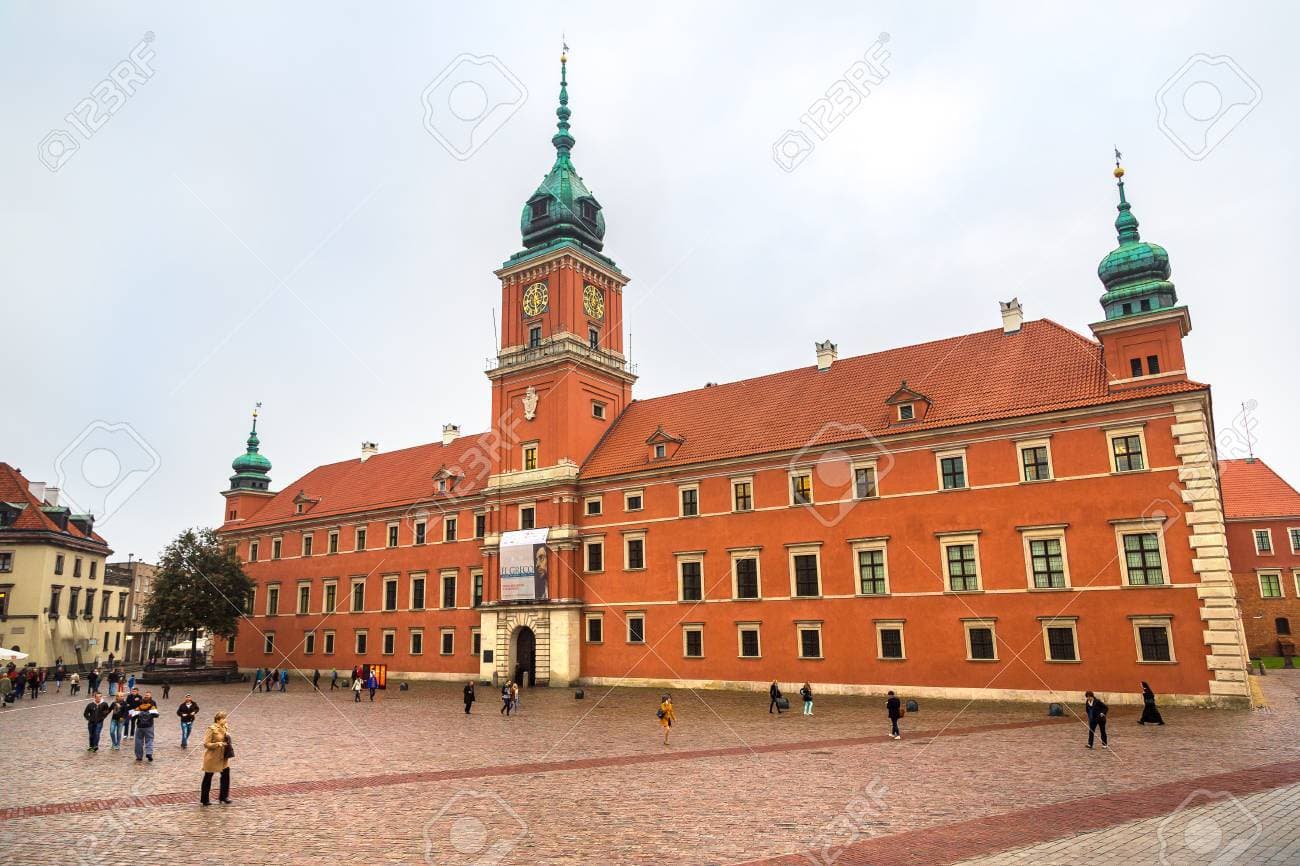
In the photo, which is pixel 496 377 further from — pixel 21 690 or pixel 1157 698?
pixel 1157 698

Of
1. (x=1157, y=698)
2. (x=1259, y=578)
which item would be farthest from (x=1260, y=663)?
(x=1157, y=698)

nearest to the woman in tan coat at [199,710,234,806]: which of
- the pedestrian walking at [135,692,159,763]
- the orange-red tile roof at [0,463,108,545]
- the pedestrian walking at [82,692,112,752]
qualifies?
the pedestrian walking at [135,692,159,763]

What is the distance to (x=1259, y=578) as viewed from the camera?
55781mm

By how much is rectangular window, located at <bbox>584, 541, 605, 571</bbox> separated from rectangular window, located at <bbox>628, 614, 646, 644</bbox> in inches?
126

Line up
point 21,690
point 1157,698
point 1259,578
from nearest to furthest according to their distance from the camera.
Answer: point 1157,698 < point 21,690 < point 1259,578

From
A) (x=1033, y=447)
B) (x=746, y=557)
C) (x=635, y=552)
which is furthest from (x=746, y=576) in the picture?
(x=1033, y=447)

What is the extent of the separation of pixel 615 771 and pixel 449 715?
48.4 ft

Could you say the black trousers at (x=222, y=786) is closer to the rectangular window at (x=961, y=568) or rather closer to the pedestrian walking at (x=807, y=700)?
the pedestrian walking at (x=807, y=700)

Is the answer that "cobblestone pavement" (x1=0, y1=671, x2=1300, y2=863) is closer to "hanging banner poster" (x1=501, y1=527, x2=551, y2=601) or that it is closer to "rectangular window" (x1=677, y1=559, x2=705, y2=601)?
"rectangular window" (x1=677, y1=559, x2=705, y2=601)

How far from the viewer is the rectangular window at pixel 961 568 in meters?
31.9

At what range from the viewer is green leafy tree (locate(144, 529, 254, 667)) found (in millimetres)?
50188

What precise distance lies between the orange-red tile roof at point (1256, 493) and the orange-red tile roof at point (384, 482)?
161ft

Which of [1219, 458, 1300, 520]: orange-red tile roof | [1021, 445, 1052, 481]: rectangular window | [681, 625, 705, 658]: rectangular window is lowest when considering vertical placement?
[681, 625, 705, 658]: rectangular window
